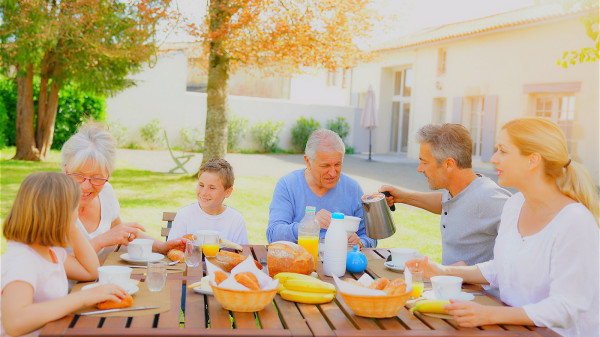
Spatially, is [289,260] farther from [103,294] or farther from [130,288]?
[103,294]

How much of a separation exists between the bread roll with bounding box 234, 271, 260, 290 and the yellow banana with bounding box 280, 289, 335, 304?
0.17 metres

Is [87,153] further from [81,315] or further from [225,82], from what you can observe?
[225,82]

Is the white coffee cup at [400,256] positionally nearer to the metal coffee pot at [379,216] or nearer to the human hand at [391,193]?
the metal coffee pot at [379,216]

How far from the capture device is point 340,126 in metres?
23.2

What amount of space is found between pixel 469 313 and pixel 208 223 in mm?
1919

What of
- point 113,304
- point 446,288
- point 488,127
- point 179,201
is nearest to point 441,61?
point 488,127

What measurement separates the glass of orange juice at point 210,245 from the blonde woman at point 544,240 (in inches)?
37.7

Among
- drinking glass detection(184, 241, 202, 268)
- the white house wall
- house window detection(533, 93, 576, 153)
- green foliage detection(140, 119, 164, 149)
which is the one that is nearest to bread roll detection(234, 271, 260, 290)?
drinking glass detection(184, 241, 202, 268)

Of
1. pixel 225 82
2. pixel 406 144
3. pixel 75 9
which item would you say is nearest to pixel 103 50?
pixel 75 9

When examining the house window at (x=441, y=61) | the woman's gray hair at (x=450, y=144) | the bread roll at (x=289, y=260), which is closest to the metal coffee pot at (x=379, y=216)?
the woman's gray hair at (x=450, y=144)

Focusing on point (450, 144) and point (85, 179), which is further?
point (450, 144)

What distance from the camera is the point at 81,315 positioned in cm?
196

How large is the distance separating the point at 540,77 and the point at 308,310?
1450 centimetres

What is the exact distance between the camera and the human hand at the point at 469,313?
80.3 inches
